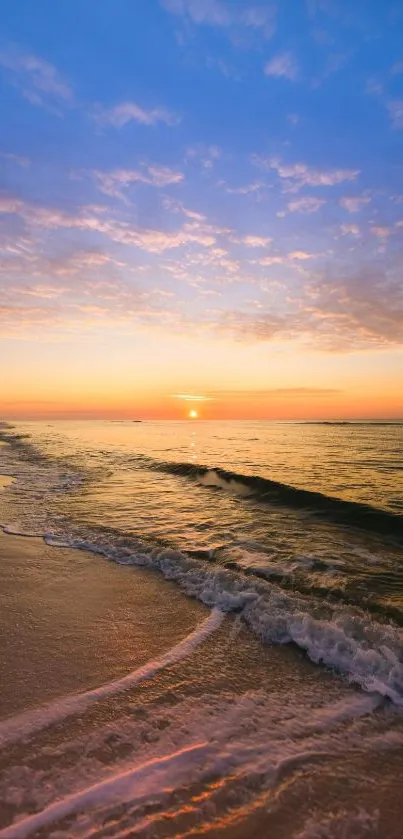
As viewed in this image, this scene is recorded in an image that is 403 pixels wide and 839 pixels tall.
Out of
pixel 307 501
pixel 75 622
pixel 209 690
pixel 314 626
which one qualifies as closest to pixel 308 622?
pixel 314 626

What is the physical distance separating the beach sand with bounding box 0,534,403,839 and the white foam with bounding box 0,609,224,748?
0.05 ft

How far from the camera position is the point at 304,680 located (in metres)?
4.68

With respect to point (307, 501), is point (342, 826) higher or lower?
higher

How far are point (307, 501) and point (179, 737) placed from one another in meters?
11.9

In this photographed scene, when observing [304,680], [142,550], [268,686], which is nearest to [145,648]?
[268,686]

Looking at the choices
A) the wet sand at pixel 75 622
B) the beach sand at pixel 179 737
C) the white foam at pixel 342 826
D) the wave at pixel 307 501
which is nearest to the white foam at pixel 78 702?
the beach sand at pixel 179 737

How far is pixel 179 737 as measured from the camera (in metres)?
3.68

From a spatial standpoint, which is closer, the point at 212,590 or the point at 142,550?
the point at 212,590

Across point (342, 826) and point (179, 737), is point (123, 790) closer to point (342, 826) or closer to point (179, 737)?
point (179, 737)

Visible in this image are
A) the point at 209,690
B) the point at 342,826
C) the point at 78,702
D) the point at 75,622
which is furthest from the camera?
the point at 75,622

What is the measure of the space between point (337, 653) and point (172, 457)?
2402 cm

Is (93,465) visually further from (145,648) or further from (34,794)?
(34,794)

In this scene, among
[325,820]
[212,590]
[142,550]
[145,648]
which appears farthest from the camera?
[142,550]

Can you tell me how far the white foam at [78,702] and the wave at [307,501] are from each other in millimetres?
7884
